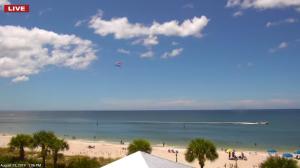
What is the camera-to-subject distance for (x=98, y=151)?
5772 centimetres

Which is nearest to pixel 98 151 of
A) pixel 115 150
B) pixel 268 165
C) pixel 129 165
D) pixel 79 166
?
pixel 115 150

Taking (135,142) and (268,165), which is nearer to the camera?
(268,165)

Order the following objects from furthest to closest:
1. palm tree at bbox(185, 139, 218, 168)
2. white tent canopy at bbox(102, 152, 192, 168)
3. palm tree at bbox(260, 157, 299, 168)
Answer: palm tree at bbox(185, 139, 218, 168), palm tree at bbox(260, 157, 299, 168), white tent canopy at bbox(102, 152, 192, 168)

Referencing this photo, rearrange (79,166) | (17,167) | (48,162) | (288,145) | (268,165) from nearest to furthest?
(268,165) < (79,166) < (17,167) < (48,162) < (288,145)

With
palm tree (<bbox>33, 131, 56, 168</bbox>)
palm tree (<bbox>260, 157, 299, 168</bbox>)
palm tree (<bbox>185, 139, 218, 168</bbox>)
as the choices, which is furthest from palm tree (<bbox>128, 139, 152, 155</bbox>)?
palm tree (<bbox>260, 157, 299, 168</bbox>)

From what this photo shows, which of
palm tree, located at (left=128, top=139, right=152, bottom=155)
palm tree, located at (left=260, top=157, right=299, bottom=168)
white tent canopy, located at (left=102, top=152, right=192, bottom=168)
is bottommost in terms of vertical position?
palm tree, located at (left=260, top=157, right=299, bottom=168)

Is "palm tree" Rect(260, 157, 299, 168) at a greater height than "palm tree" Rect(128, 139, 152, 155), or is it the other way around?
"palm tree" Rect(128, 139, 152, 155)

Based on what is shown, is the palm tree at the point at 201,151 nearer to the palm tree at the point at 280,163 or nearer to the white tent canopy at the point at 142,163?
the palm tree at the point at 280,163

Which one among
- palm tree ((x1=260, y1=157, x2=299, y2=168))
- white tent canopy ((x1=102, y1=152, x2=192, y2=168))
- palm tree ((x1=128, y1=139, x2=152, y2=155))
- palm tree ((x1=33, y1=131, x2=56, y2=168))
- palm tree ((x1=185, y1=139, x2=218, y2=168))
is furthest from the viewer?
palm tree ((x1=33, y1=131, x2=56, y2=168))

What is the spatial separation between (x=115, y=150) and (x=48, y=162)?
2302 cm

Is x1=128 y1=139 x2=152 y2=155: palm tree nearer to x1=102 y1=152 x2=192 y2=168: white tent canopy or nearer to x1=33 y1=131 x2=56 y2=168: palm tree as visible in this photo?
x1=33 y1=131 x2=56 y2=168: palm tree

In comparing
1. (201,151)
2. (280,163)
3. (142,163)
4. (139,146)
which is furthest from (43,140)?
(142,163)

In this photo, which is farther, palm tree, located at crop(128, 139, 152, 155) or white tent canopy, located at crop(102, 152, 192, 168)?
palm tree, located at crop(128, 139, 152, 155)

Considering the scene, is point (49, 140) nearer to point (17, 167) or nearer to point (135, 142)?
point (17, 167)
